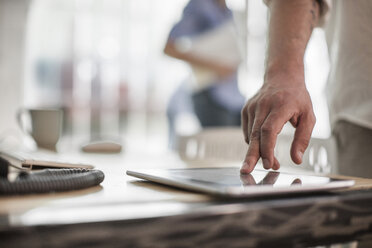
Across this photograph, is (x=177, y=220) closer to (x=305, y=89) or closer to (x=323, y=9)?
(x=305, y=89)

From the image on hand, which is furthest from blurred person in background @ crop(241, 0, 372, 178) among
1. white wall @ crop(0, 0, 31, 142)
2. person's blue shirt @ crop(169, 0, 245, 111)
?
white wall @ crop(0, 0, 31, 142)

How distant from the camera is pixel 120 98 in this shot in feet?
19.9

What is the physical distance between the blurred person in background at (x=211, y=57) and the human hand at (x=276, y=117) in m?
1.81

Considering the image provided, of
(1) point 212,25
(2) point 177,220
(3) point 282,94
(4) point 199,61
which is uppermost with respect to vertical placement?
(1) point 212,25

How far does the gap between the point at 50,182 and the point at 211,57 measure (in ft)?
7.54

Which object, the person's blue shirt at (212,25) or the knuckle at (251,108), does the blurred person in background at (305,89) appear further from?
the person's blue shirt at (212,25)

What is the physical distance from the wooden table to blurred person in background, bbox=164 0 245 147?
2.13m

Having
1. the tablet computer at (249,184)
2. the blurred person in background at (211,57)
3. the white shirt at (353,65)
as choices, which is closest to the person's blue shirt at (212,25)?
the blurred person in background at (211,57)

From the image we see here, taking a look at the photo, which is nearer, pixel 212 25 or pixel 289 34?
pixel 289 34

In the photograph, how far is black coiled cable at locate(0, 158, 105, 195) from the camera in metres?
0.42

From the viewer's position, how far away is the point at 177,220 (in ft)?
1.17

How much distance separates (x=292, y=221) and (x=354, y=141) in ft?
2.39

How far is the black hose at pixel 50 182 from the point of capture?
0.42 metres

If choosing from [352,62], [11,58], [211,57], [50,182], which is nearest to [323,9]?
[352,62]
